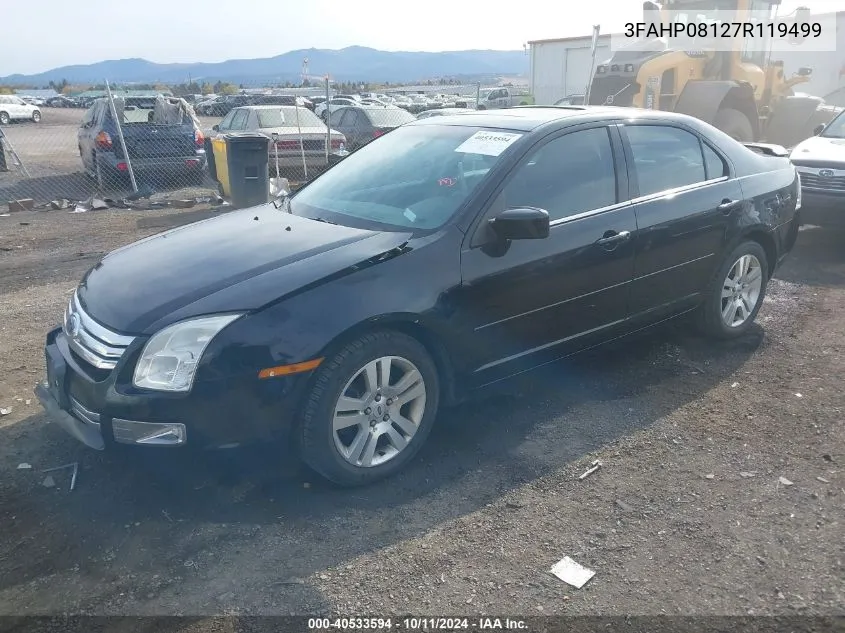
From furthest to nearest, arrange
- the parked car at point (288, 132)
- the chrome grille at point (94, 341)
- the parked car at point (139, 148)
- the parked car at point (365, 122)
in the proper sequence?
1. the parked car at point (365, 122)
2. the parked car at point (288, 132)
3. the parked car at point (139, 148)
4. the chrome grille at point (94, 341)

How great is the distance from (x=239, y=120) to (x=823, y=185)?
10.5 metres

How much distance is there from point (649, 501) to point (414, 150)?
2.45 m

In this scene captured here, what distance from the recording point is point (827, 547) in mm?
2988

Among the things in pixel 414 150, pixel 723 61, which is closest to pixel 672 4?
pixel 723 61

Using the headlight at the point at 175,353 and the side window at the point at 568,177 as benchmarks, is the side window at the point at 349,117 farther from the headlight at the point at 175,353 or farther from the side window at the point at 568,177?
the headlight at the point at 175,353

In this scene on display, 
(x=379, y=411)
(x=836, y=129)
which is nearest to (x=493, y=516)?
(x=379, y=411)

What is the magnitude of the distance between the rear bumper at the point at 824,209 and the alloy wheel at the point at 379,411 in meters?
6.56

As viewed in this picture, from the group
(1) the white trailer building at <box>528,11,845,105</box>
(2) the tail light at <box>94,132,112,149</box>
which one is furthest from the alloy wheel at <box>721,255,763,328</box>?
(1) the white trailer building at <box>528,11,845,105</box>

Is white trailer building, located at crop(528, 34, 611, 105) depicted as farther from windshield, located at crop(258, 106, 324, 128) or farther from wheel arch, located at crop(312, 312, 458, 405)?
wheel arch, located at crop(312, 312, 458, 405)

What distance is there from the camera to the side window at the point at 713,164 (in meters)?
4.95

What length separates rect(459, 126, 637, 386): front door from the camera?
3.68 metres

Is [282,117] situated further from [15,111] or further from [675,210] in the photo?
[15,111]

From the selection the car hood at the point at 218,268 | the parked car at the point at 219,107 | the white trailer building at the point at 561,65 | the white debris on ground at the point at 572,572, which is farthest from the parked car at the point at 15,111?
the white debris on ground at the point at 572,572

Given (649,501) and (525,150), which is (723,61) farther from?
(649,501)
